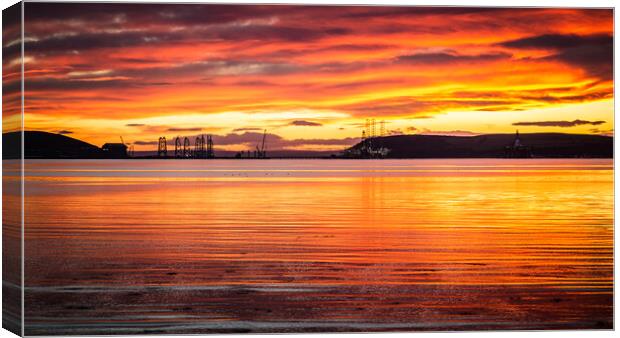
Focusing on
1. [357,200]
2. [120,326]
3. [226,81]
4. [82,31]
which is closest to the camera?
[120,326]

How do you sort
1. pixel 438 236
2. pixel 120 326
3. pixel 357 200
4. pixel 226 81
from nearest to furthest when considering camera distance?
1. pixel 120 326
2. pixel 226 81
3. pixel 438 236
4. pixel 357 200

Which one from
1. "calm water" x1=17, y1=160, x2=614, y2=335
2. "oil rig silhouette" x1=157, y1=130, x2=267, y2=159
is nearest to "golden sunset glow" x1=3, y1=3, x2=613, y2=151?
A: "oil rig silhouette" x1=157, y1=130, x2=267, y2=159

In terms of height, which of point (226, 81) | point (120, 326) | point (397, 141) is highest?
point (226, 81)

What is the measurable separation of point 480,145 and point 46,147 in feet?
14.6

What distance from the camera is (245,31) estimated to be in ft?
32.0

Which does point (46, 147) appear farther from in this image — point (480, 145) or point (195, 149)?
point (480, 145)

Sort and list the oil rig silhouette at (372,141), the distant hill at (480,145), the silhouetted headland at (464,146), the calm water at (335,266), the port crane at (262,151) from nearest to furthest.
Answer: the calm water at (335,266) → the silhouetted headland at (464,146) → the distant hill at (480,145) → the oil rig silhouette at (372,141) → the port crane at (262,151)

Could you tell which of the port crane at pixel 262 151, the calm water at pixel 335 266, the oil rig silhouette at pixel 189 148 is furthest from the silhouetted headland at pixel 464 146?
the port crane at pixel 262 151

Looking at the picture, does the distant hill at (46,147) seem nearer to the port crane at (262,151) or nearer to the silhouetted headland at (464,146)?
the silhouetted headland at (464,146)

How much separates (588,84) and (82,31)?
198 inches

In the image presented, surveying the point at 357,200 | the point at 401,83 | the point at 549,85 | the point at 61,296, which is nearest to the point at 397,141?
the point at 401,83

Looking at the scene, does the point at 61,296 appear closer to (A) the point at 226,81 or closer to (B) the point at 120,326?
(B) the point at 120,326

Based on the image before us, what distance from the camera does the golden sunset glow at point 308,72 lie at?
966cm

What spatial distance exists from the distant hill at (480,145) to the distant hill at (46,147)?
2.85 meters
